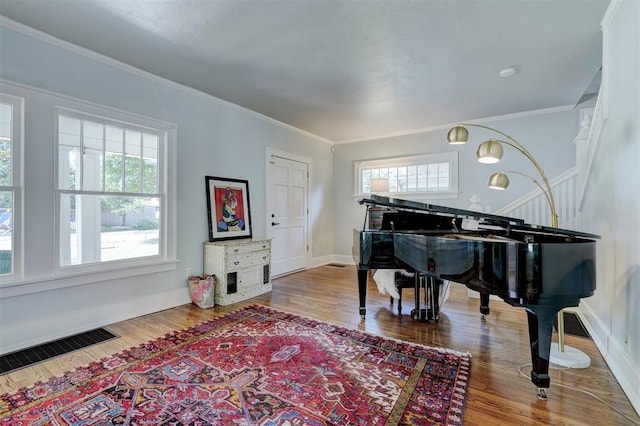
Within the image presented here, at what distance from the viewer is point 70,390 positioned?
1920 millimetres

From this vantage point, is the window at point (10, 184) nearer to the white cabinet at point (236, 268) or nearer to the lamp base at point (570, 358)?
the white cabinet at point (236, 268)

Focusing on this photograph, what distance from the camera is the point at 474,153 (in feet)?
16.6

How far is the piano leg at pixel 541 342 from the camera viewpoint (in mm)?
1801

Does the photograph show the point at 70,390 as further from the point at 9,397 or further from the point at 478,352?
the point at 478,352

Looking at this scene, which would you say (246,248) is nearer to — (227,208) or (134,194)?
(227,208)

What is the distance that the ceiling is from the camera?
2.27 m

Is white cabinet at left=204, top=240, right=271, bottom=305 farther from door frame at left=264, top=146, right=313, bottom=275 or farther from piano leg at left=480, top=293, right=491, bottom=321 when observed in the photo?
piano leg at left=480, top=293, right=491, bottom=321

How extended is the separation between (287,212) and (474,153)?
3.28 meters

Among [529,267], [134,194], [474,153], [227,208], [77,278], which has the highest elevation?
[474,153]

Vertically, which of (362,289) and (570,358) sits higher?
(362,289)

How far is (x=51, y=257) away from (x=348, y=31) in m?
3.18

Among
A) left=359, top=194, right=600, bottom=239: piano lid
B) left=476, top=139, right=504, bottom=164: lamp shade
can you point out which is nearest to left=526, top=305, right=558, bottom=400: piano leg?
left=359, top=194, right=600, bottom=239: piano lid

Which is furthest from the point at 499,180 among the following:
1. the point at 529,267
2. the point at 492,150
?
the point at 529,267

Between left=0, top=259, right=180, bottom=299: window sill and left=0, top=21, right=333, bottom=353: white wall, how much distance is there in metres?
0.02
